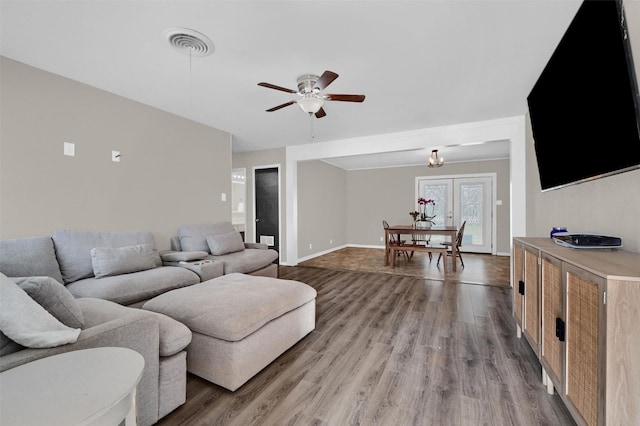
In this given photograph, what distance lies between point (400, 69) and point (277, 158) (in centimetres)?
354

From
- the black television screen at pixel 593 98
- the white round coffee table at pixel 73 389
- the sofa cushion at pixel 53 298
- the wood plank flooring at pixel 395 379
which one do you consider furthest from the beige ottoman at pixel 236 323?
the black television screen at pixel 593 98

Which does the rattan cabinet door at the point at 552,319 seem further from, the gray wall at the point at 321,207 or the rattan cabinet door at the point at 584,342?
the gray wall at the point at 321,207

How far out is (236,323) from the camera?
173cm

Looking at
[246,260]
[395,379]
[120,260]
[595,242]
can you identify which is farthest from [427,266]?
[120,260]

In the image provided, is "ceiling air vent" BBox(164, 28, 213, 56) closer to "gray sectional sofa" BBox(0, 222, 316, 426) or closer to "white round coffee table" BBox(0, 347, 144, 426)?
"gray sectional sofa" BBox(0, 222, 316, 426)

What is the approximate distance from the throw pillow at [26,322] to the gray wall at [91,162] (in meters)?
2.08

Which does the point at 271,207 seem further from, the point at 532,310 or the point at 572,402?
the point at 572,402

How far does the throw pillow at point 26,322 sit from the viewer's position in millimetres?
1020

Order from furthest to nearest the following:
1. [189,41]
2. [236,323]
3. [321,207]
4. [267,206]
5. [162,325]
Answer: [321,207] → [267,206] → [189,41] → [236,323] → [162,325]

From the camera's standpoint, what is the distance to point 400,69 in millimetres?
2627

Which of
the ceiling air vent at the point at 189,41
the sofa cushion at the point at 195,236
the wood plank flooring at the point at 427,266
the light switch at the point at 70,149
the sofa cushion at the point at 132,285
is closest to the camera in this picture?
the ceiling air vent at the point at 189,41

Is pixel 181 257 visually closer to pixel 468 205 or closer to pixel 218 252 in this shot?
pixel 218 252

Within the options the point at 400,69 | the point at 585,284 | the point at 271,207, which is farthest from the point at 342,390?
the point at 271,207

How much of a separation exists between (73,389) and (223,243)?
3.12 m
